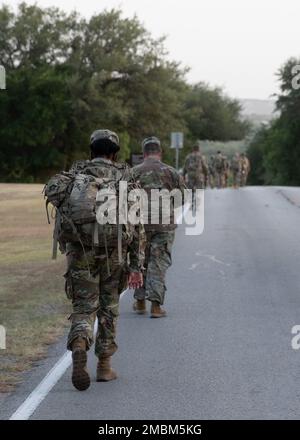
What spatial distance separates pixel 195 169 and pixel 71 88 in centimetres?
4062

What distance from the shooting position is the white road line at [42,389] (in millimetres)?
6949

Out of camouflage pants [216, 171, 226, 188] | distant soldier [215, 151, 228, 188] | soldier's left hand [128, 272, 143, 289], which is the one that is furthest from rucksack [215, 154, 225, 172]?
soldier's left hand [128, 272, 143, 289]

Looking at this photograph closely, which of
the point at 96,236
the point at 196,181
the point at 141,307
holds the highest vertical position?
the point at 96,236

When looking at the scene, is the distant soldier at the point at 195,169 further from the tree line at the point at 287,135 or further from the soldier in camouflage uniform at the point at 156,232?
the tree line at the point at 287,135

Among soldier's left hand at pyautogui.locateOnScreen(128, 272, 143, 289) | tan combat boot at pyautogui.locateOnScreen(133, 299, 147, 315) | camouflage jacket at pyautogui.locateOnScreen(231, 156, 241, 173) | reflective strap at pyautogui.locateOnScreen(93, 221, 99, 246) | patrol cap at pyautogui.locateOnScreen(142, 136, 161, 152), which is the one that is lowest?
camouflage jacket at pyautogui.locateOnScreen(231, 156, 241, 173)

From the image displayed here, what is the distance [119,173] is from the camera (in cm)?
792

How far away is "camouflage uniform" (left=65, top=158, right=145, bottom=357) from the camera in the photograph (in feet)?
25.5

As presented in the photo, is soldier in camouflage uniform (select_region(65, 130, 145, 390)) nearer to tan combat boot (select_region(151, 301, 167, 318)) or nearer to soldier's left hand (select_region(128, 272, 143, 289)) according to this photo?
soldier's left hand (select_region(128, 272, 143, 289))

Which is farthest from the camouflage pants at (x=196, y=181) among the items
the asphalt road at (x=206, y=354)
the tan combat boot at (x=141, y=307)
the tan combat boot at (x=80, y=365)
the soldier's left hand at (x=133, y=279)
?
the tan combat boot at (x=80, y=365)

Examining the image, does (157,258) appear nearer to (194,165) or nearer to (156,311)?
(156,311)

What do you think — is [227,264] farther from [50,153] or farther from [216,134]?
[216,134]

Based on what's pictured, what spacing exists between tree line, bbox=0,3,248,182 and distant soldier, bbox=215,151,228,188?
2050 centimetres

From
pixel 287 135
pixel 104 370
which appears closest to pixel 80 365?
pixel 104 370
